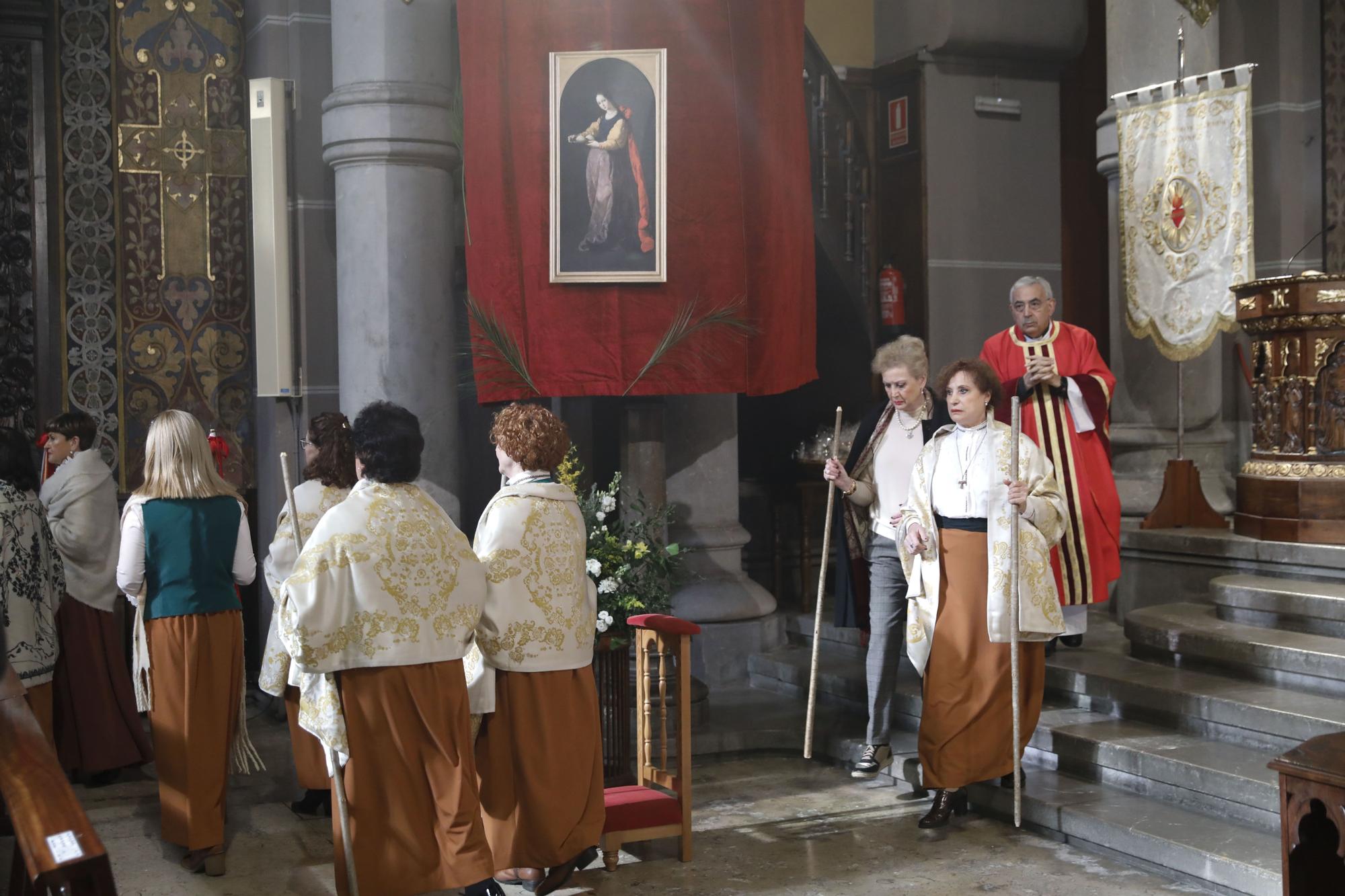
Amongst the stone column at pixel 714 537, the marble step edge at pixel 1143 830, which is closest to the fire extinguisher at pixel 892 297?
the stone column at pixel 714 537

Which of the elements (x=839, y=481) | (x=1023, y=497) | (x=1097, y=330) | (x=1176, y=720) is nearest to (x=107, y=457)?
(x=839, y=481)

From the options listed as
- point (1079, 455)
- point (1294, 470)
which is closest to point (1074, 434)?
point (1079, 455)

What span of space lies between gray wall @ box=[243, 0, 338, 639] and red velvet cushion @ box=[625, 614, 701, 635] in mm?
3023

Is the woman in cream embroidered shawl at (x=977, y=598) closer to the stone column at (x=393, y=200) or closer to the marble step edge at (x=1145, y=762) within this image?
the marble step edge at (x=1145, y=762)

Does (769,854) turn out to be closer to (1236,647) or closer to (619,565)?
(619,565)

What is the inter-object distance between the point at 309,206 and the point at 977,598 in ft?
13.2

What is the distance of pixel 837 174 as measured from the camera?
27.8 feet

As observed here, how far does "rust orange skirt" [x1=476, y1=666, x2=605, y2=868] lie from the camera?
417 centimetres

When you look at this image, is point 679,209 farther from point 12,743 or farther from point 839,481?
point 12,743

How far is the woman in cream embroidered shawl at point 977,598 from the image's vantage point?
4910 mm

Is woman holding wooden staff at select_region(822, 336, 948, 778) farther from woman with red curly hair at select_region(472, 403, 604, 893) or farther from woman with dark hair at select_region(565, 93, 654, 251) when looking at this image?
woman with red curly hair at select_region(472, 403, 604, 893)

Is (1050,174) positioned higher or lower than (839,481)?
higher

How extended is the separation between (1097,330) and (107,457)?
6.35m

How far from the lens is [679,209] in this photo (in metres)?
6.46
